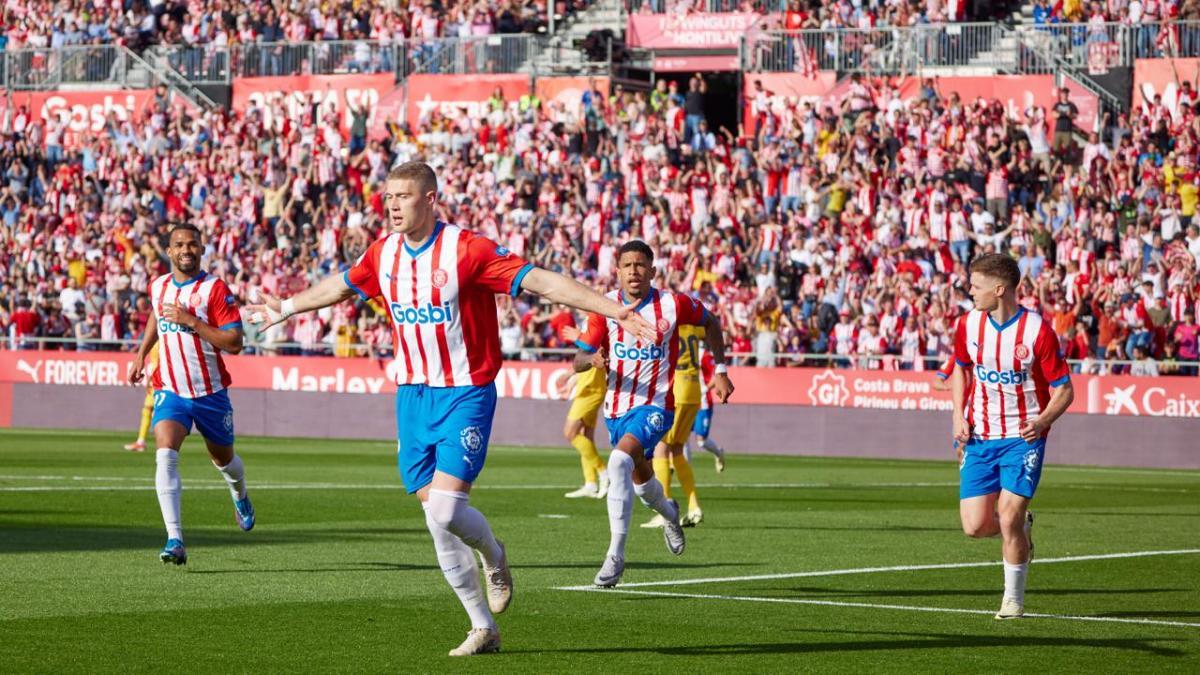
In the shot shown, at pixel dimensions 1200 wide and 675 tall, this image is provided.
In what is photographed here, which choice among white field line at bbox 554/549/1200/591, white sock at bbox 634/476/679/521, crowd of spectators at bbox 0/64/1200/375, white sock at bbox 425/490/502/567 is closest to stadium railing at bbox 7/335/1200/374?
crowd of spectators at bbox 0/64/1200/375

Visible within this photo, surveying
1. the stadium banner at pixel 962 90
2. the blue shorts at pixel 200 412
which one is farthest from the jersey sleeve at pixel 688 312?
the stadium banner at pixel 962 90

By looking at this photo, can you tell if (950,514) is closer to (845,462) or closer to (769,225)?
(845,462)

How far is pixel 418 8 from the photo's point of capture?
4516 centimetres

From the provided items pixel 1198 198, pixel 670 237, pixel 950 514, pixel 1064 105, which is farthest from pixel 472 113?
pixel 950 514

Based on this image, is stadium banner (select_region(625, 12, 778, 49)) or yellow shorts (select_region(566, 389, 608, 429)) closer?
yellow shorts (select_region(566, 389, 608, 429))

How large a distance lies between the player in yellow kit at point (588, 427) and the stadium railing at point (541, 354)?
10.7 meters

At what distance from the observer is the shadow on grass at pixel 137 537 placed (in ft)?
48.2

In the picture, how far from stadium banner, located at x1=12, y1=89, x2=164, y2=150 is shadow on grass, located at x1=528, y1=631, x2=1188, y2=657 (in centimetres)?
3864

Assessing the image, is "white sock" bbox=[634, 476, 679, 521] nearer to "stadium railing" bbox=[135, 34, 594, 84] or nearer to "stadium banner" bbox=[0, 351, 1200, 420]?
"stadium banner" bbox=[0, 351, 1200, 420]

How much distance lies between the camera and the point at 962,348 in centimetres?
1158

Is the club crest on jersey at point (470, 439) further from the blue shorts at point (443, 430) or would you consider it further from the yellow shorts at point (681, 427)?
the yellow shorts at point (681, 427)

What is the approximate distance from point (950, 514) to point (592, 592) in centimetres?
855

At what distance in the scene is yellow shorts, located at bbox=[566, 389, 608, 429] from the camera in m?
21.9

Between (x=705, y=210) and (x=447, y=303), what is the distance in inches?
1077
